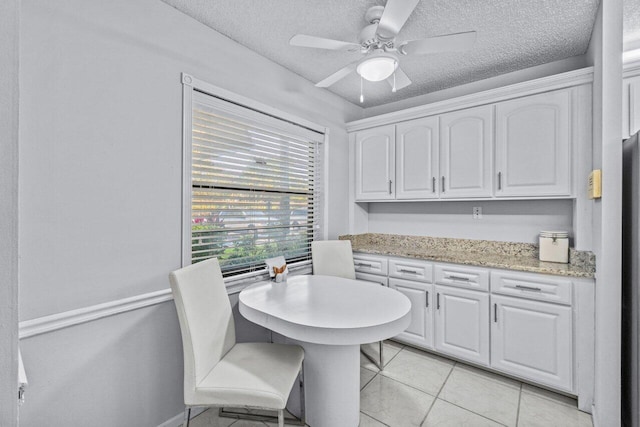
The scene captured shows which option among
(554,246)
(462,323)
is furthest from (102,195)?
(554,246)

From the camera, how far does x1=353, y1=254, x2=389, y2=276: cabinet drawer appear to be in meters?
2.91

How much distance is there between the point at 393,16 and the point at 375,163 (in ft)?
5.92

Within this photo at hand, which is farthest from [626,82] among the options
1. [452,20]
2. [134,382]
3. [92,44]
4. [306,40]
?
[134,382]

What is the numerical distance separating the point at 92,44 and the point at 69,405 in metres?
1.80

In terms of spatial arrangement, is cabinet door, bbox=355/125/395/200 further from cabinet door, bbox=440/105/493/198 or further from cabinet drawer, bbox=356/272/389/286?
cabinet drawer, bbox=356/272/389/286

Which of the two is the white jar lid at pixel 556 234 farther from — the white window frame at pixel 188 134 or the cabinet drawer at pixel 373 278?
the white window frame at pixel 188 134

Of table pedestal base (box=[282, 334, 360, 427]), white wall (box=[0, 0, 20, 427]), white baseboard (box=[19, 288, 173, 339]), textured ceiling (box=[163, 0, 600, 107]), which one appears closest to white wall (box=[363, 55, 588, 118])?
textured ceiling (box=[163, 0, 600, 107])

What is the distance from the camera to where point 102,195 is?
1538 millimetres

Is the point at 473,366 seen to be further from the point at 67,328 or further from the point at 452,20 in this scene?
the point at 67,328

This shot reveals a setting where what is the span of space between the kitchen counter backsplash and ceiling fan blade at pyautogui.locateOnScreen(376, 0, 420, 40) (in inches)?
71.3

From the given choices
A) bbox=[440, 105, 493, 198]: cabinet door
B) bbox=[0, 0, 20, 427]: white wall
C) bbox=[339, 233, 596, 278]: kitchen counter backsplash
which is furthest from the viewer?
bbox=[440, 105, 493, 198]: cabinet door

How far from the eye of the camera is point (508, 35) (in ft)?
7.07

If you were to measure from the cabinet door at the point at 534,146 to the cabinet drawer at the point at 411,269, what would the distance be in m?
0.91

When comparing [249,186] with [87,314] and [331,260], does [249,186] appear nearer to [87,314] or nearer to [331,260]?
[331,260]
